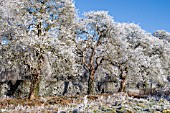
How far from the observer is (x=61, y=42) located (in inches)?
1077

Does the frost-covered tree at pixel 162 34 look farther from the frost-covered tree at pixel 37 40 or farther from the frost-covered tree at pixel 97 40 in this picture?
the frost-covered tree at pixel 37 40

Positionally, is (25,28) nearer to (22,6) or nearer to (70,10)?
(22,6)

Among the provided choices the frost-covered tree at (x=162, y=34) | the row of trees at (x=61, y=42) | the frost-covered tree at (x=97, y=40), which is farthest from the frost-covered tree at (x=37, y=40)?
the frost-covered tree at (x=162, y=34)

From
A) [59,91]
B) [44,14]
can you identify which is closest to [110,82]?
[59,91]

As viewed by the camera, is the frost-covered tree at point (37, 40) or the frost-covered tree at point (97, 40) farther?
the frost-covered tree at point (97, 40)

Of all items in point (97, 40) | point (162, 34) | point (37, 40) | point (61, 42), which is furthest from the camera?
point (162, 34)

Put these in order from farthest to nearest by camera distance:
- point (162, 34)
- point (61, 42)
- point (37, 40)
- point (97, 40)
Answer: point (162, 34) → point (97, 40) → point (61, 42) → point (37, 40)

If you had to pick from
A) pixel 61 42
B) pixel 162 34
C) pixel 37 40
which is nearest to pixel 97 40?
pixel 61 42

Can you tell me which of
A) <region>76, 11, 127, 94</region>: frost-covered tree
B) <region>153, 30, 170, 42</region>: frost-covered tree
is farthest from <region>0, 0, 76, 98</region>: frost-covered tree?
<region>153, 30, 170, 42</region>: frost-covered tree

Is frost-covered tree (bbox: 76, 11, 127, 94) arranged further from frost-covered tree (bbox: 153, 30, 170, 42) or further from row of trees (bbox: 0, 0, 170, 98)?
frost-covered tree (bbox: 153, 30, 170, 42)

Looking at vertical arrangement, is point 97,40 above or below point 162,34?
below

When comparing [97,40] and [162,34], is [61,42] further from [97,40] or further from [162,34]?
[162,34]

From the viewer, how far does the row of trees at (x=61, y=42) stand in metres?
25.7

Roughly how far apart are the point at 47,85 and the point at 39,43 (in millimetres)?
16602
